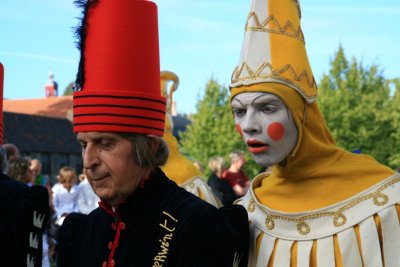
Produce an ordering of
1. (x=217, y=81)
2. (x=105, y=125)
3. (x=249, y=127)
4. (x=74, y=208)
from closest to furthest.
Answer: (x=105, y=125), (x=249, y=127), (x=74, y=208), (x=217, y=81)

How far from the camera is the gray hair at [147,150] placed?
3.02 m

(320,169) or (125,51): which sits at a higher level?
(125,51)

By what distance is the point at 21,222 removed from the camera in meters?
4.21

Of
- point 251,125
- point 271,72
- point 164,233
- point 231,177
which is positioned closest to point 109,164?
point 164,233

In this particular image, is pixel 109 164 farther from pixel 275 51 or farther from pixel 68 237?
Answer: pixel 275 51

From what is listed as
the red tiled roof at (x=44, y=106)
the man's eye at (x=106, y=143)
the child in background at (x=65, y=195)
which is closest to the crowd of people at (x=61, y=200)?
the child in background at (x=65, y=195)

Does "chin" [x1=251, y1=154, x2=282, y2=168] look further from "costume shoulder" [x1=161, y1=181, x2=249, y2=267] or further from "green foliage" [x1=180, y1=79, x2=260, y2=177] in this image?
"green foliage" [x1=180, y1=79, x2=260, y2=177]

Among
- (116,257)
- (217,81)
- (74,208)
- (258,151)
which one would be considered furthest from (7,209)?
(217,81)

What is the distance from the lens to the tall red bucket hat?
120 inches

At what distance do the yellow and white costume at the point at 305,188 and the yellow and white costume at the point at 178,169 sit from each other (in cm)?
288

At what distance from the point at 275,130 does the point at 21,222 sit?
175 centimetres

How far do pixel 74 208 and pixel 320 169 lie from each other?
24.4ft

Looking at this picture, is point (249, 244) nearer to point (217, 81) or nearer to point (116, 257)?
→ point (116, 257)

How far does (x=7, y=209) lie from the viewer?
4.20 m
